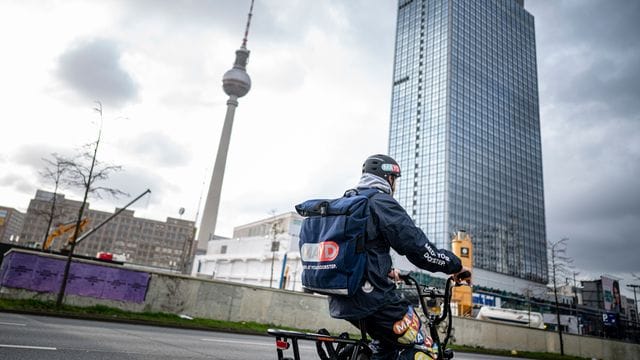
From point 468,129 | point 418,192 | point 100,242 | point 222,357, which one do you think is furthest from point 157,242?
point 222,357

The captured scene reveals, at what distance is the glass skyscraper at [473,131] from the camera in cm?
9512

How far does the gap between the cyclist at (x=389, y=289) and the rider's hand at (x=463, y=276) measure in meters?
0.08

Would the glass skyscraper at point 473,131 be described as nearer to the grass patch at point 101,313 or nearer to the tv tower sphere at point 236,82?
the tv tower sphere at point 236,82

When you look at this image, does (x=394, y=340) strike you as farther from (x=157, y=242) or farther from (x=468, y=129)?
(x=157, y=242)

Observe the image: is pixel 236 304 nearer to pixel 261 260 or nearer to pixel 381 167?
pixel 381 167

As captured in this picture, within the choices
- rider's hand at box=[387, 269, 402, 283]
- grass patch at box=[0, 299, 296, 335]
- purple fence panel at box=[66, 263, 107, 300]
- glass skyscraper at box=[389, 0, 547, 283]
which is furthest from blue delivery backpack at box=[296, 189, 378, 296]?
glass skyscraper at box=[389, 0, 547, 283]

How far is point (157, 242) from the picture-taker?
470 ft

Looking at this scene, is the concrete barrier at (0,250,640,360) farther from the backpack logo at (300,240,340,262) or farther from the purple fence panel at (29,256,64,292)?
the backpack logo at (300,240,340,262)

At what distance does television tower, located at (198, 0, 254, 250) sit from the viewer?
106250 millimetres

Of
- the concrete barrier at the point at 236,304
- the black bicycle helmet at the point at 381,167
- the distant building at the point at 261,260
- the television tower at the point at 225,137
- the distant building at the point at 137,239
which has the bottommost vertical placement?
the concrete barrier at the point at 236,304

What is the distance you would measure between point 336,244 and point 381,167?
720mm

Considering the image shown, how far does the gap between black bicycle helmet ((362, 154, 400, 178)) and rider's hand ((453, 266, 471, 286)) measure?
770 millimetres

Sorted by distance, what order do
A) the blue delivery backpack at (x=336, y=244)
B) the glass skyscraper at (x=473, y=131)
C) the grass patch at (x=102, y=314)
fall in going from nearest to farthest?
the blue delivery backpack at (x=336, y=244), the grass patch at (x=102, y=314), the glass skyscraper at (x=473, y=131)

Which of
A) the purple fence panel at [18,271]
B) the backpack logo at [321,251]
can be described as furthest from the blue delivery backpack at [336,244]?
the purple fence panel at [18,271]
